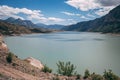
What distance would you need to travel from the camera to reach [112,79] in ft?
135

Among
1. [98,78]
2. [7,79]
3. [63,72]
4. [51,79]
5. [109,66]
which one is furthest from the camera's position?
[109,66]

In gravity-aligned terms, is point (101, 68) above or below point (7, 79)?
below

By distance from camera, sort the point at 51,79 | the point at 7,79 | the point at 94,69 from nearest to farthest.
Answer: the point at 7,79 < the point at 51,79 < the point at 94,69

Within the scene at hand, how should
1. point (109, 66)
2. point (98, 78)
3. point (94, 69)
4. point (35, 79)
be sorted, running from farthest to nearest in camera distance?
point (109, 66), point (94, 69), point (98, 78), point (35, 79)

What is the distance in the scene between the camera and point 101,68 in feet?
220

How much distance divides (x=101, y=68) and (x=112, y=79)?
26.1 m

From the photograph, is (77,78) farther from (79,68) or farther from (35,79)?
(79,68)

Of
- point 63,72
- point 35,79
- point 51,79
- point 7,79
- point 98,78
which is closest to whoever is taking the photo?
point 7,79

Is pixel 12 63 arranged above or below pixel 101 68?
above

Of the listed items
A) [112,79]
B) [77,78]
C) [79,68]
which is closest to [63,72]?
[77,78]

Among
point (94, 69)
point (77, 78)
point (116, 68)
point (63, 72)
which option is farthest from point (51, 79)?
point (116, 68)

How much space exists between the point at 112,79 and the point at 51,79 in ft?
40.4

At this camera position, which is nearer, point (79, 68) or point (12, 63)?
point (12, 63)

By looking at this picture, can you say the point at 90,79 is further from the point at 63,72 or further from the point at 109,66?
the point at 109,66
